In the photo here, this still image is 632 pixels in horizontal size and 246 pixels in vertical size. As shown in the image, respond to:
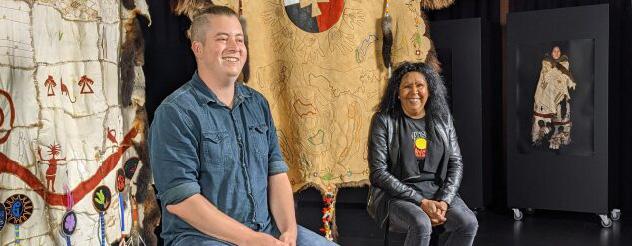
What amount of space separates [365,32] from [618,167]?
2754 millimetres

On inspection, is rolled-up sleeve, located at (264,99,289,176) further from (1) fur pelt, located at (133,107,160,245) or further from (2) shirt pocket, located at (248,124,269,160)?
(1) fur pelt, located at (133,107,160,245)

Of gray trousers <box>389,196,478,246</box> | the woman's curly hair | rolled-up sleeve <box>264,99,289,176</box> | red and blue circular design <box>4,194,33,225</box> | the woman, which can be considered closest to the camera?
rolled-up sleeve <box>264,99,289,176</box>

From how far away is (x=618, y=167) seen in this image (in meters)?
5.02

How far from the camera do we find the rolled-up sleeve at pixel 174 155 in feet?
5.69

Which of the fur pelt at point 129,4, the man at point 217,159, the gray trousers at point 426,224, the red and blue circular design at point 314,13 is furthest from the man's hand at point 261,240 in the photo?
the red and blue circular design at point 314,13

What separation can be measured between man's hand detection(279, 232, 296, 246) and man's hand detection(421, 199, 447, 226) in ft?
3.31

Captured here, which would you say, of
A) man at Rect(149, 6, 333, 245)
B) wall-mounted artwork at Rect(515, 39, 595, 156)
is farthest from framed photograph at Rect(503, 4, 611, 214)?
man at Rect(149, 6, 333, 245)

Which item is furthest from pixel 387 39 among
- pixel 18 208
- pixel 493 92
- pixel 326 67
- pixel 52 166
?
pixel 18 208

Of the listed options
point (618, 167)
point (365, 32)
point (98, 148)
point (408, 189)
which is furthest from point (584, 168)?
point (98, 148)

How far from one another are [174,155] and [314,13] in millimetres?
2262

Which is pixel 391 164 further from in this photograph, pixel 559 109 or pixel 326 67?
pixel 559 109

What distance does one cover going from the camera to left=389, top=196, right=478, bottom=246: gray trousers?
2666mm

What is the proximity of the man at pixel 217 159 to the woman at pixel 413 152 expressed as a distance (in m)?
0.92

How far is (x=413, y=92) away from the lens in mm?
2855
